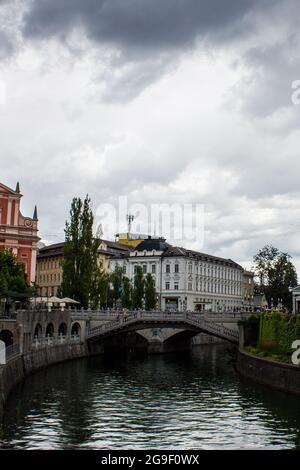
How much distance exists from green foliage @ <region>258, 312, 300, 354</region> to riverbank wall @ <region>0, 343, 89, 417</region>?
22831 mm

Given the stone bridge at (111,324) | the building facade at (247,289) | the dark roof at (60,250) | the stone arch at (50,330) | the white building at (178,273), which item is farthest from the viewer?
the building facade at (247,289)

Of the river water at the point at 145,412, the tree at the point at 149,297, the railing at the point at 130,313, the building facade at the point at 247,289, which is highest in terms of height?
the building facade at the point at 247,289

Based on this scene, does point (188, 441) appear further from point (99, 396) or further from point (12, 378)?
point (12, 378)

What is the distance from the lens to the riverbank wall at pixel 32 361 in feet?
150

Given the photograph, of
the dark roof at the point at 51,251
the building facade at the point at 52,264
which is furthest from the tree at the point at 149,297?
the dark roof at the point at 51,251

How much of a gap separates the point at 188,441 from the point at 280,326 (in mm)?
28573

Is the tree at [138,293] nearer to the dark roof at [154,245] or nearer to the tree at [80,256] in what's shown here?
the tree at [80,256]

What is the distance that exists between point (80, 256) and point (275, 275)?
62.3 m

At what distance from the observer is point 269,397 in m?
50.2

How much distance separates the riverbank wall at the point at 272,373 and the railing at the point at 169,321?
13.9 m

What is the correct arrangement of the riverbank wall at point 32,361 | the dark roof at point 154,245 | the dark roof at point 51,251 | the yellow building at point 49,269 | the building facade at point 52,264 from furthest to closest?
the yellow building at point 49,269, the building facade at point 52,264, the dark roof at point 51,251, the dark roof at point 154,245, the riverbank wall at point 32,361
